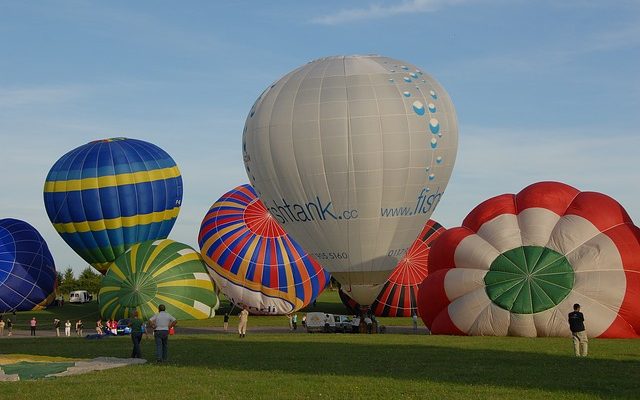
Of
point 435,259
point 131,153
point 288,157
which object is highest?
point 131,153

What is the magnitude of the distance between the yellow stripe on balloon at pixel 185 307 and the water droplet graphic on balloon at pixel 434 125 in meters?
15.1

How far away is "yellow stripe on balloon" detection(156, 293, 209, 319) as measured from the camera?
3969 centimetres

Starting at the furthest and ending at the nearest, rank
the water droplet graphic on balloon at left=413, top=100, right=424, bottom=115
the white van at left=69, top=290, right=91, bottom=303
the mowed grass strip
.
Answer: the white van at left=69, top=290, right=91, bottom=303 < the water droplet graphic on balloon at left=413, top=100, right=424, bottom=115 < the mowed grass strip

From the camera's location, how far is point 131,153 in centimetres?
4775

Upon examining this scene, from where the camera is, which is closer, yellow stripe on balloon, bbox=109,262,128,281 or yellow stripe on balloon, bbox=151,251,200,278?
yellow stripe on balloon, bbox=151,251,200,278

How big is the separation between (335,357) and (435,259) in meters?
10.9

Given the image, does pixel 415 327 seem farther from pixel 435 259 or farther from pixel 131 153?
pixel 131 153

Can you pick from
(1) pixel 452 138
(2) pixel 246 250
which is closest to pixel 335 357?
(1) pixel 452 138

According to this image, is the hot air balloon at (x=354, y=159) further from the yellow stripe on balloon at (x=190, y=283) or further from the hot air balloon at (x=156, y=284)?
the yellow stripe on balloon at (x=190, y=283)

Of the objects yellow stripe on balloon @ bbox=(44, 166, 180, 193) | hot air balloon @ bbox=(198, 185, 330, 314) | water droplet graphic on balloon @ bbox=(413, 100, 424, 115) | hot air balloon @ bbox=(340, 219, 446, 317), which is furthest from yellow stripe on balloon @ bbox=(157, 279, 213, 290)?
water droplet graphic on balloon @ bbox=(413, 100, 424, 115)

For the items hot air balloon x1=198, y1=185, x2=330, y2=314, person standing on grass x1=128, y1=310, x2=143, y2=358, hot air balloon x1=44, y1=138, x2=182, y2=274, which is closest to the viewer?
person standing on grass x1=128, y1=310, x2=143, y2=358

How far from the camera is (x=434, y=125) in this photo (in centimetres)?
2980

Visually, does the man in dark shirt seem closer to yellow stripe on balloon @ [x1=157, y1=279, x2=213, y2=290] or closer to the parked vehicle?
the parked vehicle

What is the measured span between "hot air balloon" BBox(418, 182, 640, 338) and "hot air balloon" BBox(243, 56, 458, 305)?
190 cm
